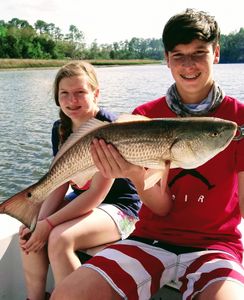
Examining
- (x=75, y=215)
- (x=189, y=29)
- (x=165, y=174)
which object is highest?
(x=189, y=29)

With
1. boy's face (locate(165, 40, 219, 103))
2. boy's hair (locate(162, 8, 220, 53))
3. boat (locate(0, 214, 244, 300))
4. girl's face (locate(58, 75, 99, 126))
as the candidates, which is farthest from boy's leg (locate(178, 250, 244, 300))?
girl's face (locate(58, 75, 99, 126))

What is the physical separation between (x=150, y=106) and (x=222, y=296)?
4.17ft

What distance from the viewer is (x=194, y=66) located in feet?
8.55

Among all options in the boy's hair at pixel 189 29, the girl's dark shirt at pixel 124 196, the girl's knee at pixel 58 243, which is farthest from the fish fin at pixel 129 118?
the girl's dark shirt at pixel 124 196

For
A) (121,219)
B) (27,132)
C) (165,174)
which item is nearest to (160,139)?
(165,174)

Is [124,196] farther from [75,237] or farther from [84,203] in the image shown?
[75,237]

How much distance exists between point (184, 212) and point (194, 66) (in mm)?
853

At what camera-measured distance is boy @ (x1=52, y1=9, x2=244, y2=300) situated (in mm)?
2230

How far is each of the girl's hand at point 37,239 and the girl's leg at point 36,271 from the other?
0.06 m

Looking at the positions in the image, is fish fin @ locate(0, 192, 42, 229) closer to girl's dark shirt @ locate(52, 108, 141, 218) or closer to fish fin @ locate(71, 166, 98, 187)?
fish fin @ locate(71, 166, 98, 187)

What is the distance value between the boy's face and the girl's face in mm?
999

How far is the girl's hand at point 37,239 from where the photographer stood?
9.53ft

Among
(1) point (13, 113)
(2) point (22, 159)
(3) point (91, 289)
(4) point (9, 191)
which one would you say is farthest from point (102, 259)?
(1) point (13, 113)

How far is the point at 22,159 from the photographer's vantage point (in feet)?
34.4
